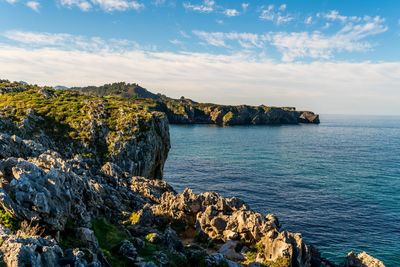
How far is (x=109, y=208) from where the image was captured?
41.0m

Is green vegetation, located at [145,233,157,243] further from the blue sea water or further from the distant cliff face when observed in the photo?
the distant cliff face

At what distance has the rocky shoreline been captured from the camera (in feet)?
66.0

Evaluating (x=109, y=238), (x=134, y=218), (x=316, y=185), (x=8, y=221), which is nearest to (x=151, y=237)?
(x=109, y=238)

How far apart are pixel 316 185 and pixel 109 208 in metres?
61.1

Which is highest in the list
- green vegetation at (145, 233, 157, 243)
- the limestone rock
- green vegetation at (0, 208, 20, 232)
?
green vegetation at (0, 208, 20, 232)

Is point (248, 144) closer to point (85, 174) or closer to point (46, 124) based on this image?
point (46, 124)

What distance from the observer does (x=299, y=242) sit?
1344 inches

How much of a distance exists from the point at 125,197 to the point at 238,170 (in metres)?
60.8

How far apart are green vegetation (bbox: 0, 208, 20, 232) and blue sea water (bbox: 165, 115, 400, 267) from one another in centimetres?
4143

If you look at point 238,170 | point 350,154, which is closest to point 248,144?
point 350,154

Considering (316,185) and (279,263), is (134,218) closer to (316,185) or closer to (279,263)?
(279,263)

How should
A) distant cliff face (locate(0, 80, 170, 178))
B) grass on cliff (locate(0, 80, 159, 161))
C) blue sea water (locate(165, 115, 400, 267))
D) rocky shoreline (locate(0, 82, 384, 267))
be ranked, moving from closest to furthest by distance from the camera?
rocky shoreline (locate(0, 82, 384, 267)) → blue sea water (locate(165, 115, 400, 267)) → distant cliff face (locate(0, 80, 170, 178)) → grass on cliff (locate(0, 80, 159, 161))

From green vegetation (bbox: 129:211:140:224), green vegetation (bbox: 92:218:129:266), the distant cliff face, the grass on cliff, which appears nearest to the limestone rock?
green vegetation (bbox: 129:211:140:224)

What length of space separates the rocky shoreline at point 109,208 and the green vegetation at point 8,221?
5cm
